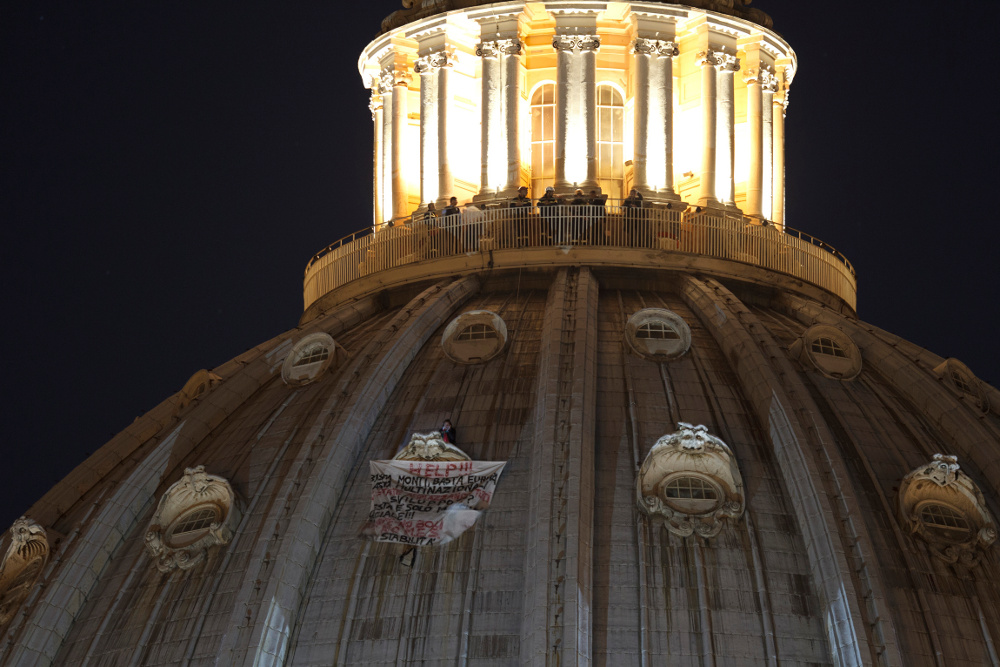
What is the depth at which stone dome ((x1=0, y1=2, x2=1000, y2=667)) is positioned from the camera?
4359 centimetres

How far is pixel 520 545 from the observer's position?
1767 inches

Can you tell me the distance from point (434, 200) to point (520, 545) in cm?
1494

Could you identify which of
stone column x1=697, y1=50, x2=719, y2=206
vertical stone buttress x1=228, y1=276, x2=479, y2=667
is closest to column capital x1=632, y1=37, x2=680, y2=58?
stone column x1=697, y1=50, x2=719, y2=206

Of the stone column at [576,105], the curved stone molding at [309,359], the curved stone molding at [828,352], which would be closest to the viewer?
the curved stone molding at [828,352]

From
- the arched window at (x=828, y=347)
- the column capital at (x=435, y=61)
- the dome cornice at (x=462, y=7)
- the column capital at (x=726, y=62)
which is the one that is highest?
the dome cornice at (x=462, y=7)

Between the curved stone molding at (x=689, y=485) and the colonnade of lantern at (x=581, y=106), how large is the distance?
1170cm

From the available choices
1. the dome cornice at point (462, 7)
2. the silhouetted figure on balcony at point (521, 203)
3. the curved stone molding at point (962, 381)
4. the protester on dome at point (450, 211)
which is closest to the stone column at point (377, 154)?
the dome cornice at point (462, 7)

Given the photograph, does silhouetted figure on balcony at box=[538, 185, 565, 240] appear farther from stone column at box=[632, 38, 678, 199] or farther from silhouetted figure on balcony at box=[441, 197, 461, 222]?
stone column at box=[632, 38, 678, 199]

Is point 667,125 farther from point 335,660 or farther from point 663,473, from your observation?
point 335,660

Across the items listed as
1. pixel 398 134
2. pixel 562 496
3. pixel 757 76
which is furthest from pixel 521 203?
pixel 562 496

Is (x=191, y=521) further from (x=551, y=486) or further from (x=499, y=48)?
(x=499, y=48)

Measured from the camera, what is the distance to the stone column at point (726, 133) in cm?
5691

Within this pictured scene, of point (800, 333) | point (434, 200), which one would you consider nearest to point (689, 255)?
point (800, 333)

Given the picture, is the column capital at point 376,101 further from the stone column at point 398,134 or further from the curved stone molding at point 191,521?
the curved stone molding at point 191,521
